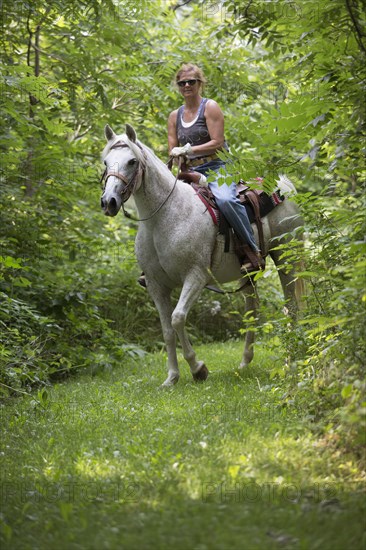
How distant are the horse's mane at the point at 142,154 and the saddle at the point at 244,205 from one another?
0.44 metres

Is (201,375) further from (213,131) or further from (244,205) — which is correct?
(213,131)

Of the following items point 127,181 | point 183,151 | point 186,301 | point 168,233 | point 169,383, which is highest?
point 183,151

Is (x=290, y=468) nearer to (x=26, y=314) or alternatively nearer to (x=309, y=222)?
(x=309, y=222)

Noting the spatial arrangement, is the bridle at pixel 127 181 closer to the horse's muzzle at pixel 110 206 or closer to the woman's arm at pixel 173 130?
the horse's muzzle at pixel 110 206

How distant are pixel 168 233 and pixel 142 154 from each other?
884 millimetres

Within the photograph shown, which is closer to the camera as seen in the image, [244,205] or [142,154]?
[142,154]

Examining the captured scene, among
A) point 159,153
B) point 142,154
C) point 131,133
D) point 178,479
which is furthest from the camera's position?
point 159,153

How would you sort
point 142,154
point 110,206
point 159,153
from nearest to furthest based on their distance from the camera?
1. point 110,206
2. point 142,154
3. point 159,153

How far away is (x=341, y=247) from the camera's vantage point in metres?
5.34

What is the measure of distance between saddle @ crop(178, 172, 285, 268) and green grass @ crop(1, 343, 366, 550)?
2094 mm

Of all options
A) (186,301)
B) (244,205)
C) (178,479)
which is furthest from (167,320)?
(178,479)

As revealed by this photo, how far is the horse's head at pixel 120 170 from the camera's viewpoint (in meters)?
6.77

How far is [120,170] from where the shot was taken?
693cm

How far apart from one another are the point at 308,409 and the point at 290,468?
1086 millimetres
